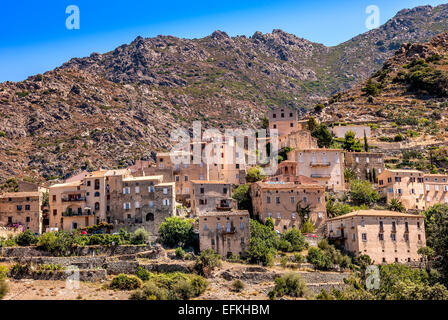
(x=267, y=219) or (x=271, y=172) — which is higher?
(x=271, y=172)

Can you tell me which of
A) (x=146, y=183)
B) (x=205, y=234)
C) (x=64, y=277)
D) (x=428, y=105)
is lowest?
(x=64, y=277)

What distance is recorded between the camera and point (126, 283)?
48.1 meters

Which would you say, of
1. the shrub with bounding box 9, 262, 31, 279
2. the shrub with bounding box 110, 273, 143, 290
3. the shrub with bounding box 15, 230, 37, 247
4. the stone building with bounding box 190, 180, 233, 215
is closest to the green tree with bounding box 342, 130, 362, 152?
the stone building with bounding box 190, 180, 233, 215

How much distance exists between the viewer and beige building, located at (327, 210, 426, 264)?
5619 cm

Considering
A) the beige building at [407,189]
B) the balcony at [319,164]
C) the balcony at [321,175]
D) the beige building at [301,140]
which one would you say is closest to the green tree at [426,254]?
the beige building at [407,189]

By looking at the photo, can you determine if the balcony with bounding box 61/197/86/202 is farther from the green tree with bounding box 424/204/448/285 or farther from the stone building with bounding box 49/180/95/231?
the green tree with bounding box 424/204/448/285

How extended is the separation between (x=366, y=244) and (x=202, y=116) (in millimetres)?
105314

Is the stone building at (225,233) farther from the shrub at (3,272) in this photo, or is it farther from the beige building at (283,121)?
the beige building at (283,121)

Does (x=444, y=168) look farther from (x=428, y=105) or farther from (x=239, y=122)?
(x=239, y=122)

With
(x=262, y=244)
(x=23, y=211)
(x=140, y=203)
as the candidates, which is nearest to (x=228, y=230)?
(x=262, y=244)

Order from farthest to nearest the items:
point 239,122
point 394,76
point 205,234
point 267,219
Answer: point 239,122, point 394,76, point 267,219, point 205,234

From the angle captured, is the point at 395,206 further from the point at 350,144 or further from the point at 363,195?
the point at 350,144
